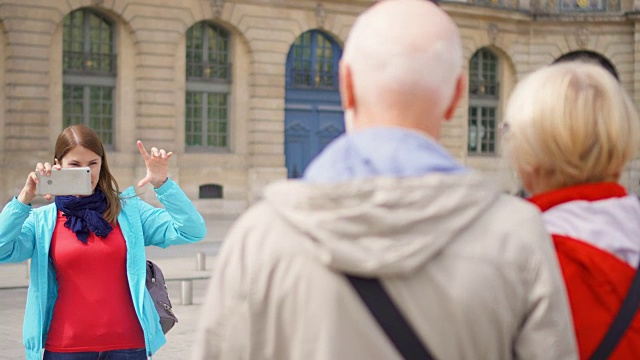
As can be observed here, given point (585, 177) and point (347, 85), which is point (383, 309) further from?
point (585, 177)

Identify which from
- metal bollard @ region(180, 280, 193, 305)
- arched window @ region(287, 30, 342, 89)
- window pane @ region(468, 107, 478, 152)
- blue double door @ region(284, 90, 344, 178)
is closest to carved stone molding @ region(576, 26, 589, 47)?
window pane @ region(468, 107, 478, 152)

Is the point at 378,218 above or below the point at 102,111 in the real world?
below

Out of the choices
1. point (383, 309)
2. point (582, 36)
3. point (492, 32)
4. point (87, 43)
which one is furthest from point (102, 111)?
point (383, 309)

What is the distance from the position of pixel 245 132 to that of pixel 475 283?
28591 mm

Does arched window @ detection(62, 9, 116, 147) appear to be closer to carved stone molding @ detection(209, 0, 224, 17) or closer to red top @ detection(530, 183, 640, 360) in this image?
carved stone molding @ detection(209, 0, 224, 17)

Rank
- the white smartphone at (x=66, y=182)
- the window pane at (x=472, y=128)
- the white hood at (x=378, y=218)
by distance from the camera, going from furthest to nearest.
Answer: the window pane at (x=472, y=128) < the white smartphone at (x=66, y=182) < the white hood at (x=378, y=218)

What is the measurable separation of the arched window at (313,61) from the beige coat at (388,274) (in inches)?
1158

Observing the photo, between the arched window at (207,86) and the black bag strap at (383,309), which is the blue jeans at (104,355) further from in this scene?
the arched window at (207,86)

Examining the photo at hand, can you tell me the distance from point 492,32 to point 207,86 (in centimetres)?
1044

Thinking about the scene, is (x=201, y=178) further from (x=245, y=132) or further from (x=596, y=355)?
(x=596, y=355)

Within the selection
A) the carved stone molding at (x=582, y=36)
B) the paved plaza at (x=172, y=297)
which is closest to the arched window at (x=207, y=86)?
the paved plaza at (x=172, y=297)

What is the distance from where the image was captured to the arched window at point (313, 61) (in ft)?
104

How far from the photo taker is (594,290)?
2441mm

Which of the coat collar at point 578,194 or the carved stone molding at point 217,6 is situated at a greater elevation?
the carved stone molding at point 217,6
